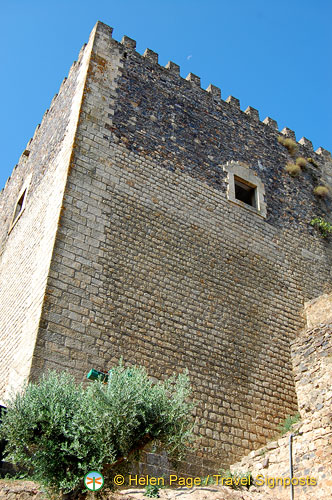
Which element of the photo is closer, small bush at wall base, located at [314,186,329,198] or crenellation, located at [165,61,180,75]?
crenellation, located at [165,61,180,75]

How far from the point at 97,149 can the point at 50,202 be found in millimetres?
1239

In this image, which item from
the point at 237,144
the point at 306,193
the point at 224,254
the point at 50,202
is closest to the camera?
the point at 50,202

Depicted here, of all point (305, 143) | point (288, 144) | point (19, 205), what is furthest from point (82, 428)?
point (305, 143)

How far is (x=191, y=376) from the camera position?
8641 mm

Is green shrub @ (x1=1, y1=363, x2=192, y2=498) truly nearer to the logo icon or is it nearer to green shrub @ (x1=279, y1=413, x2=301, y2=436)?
the logo icon

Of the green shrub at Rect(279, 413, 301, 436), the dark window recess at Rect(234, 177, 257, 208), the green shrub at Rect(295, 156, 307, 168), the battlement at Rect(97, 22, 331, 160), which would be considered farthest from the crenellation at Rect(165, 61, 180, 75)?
the green shrub at Rect(279, 413, 301, 436)

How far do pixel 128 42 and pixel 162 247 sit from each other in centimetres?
→ 480

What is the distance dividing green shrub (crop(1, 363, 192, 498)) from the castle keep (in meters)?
1.54

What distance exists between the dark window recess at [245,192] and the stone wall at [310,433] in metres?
3.93

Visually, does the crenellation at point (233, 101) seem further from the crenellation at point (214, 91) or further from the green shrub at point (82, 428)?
the green shrub at point (82, 428)

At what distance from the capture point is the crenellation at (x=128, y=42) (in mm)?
11602

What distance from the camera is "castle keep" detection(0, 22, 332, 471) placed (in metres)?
8.22

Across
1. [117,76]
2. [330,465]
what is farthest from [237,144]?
[330,465]

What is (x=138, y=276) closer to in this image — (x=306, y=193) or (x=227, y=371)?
(x=227, y=371)
